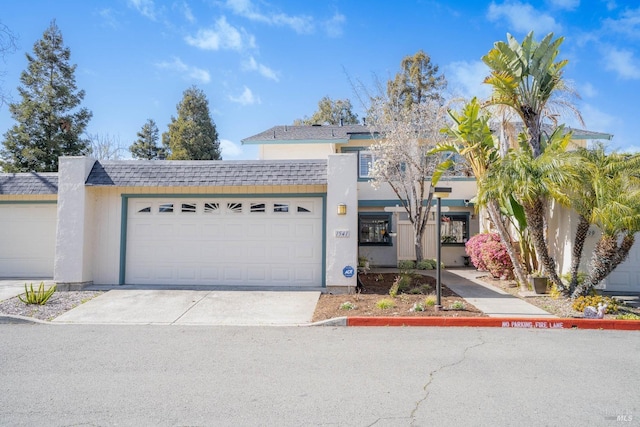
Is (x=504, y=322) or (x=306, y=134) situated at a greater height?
(x=306, y=134)

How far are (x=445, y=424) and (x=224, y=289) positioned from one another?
7.30 metres

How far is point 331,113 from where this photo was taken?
37500 millimetres

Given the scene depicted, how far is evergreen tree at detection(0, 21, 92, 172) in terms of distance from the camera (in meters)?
21.6

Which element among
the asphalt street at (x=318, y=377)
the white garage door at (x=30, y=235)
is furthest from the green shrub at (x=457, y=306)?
the white garage door at (x=30, y=235)

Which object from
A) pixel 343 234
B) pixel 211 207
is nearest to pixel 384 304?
pixel 343 234

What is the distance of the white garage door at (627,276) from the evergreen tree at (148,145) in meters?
33.4

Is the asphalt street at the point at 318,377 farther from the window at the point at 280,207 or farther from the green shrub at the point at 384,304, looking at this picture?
the window at the point at 280,207

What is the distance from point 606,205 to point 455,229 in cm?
936

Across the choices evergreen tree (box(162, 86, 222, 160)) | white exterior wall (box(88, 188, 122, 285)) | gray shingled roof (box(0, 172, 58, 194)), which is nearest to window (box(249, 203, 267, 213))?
white exterior wall (box(88, 188, 122, 285))

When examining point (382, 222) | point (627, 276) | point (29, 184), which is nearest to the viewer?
point (627, 276)

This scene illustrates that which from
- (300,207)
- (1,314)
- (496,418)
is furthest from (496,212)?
(1,314)

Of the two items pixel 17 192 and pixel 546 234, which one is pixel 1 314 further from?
pixel 546 234

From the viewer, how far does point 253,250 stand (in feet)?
34.2

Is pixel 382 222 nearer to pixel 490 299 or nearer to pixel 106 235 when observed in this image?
pixel 490 299
